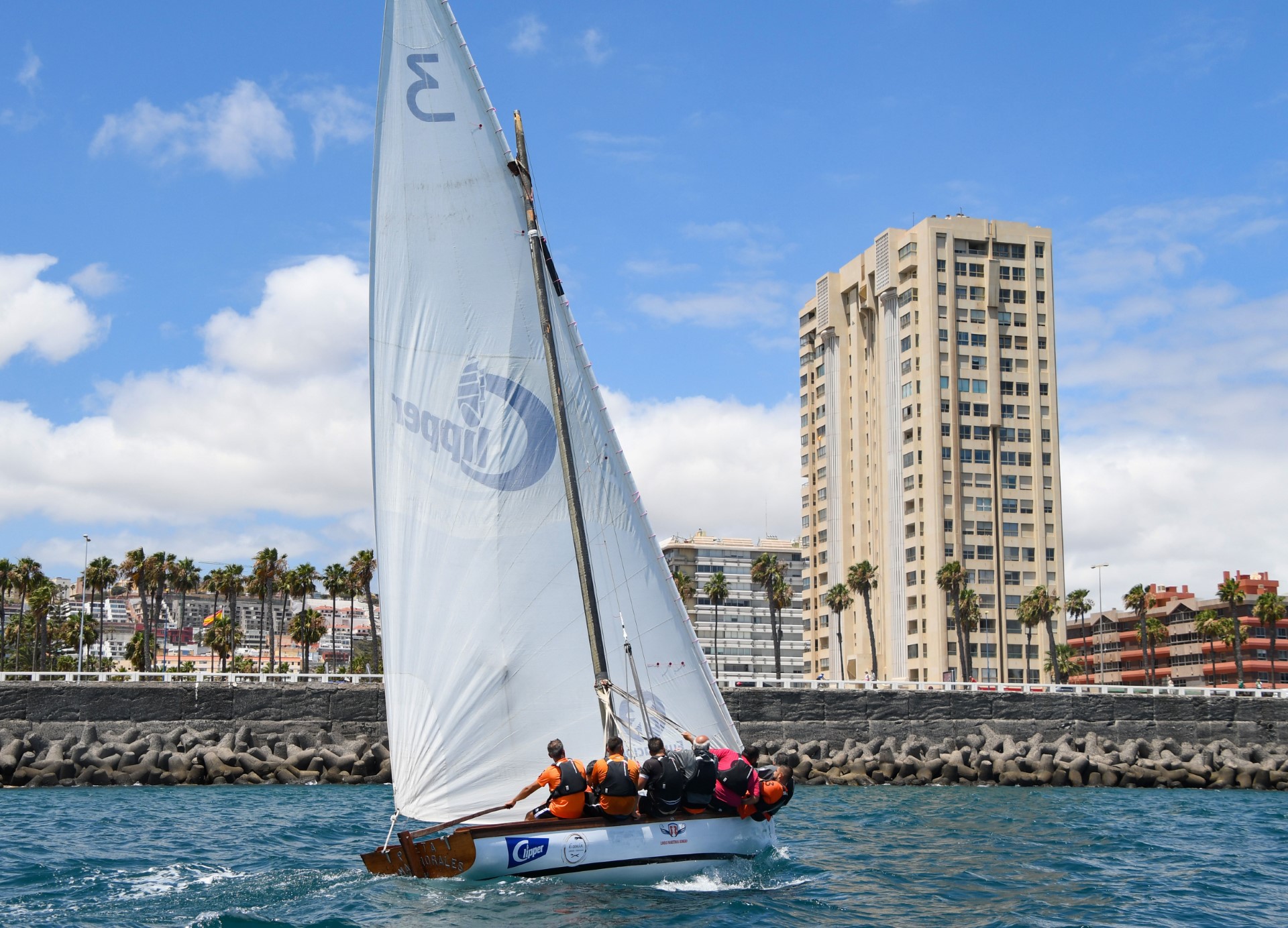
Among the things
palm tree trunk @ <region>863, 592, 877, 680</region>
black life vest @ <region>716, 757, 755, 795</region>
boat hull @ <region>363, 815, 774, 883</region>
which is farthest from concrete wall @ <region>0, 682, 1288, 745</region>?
palm tree trunk @ <region>863, 592, 877, 680</region>

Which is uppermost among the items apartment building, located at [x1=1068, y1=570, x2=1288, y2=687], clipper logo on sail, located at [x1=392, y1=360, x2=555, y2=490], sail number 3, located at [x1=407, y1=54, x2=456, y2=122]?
sail number 3, located at [x1=407, y1=54, x2=456, y2=122]

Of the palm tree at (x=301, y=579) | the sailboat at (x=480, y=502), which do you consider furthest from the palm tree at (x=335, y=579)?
the sailboat at (x=480, y=502)

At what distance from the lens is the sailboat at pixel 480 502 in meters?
17.3

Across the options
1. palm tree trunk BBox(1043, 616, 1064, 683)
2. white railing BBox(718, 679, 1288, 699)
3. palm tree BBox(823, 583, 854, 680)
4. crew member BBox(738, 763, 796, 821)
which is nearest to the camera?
crew member BBox(738, 763, 796, 821)

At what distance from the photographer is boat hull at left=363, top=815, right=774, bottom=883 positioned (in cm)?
1561

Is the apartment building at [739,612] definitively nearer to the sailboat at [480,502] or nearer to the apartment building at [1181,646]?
the apartment building at [1181,646]

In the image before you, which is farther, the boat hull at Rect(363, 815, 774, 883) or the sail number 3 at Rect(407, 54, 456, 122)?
the sail number 3 at Rect(407, 54, 456, 122)

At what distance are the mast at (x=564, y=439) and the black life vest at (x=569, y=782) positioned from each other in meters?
1.54

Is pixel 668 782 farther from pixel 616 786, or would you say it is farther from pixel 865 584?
pixel 865 584

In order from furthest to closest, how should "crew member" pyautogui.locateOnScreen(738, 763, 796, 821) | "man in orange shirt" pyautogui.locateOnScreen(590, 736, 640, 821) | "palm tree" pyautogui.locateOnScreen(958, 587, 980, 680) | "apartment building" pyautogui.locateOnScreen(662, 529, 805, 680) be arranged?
"apartment building" pyautogui.locateOnScreen(662, 529, 805, 680) < "palm tree" pyautogui.locateOnScreen(958, 587, 980, 680) < "crew member" pyautogui.locateOnScreen(738, 763, 796, 821) < "man in orange shirt" pyautogui.locateOnScreen(590, 736, 640, 821)

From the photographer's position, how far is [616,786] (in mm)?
15844

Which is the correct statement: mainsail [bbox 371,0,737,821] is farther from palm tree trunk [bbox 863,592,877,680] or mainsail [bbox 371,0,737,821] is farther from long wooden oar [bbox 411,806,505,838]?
palm tree trunk [bbox 863,592,877,680]

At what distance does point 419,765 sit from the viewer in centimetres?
1714

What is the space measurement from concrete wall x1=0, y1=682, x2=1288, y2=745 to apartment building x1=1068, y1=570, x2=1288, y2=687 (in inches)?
2676
